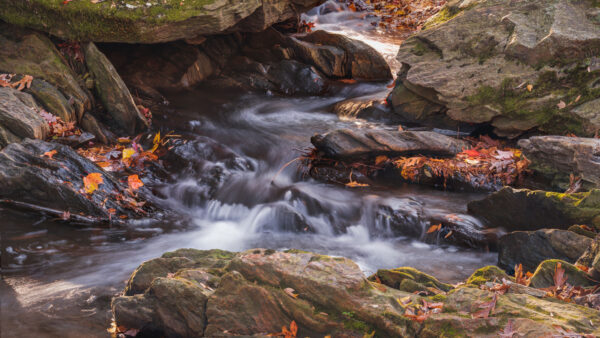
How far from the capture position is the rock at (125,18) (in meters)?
6.48

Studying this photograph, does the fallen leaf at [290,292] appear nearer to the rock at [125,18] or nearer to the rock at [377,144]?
the rock at [377,144]

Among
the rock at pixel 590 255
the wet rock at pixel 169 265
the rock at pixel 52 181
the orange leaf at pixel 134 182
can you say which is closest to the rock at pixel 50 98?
the rock at pixel 52 181

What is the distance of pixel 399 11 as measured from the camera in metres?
14.4

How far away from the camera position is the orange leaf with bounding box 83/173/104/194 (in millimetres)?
5285

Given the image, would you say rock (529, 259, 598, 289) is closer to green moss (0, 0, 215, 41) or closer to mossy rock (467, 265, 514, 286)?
mossy rock (467, 265, 514, 286)

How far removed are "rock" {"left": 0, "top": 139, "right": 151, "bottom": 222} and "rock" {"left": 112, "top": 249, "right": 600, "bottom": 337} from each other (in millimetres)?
2546

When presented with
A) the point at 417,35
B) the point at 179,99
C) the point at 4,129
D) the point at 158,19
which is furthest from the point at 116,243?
the point at 417,35

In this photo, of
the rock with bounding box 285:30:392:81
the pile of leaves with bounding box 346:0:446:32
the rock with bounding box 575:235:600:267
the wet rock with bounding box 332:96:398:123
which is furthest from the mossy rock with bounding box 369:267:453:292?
the pile of leaves with bounding box 346:0:446:32

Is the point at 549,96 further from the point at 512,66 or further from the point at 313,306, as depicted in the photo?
the point at 313,306

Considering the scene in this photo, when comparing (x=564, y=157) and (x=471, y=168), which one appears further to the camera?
(x=471, y=168)

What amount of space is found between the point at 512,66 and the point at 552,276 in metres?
4.88

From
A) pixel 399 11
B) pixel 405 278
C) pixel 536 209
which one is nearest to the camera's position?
pixel 405 278

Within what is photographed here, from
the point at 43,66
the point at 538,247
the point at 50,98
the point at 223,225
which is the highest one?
the point at 43,66

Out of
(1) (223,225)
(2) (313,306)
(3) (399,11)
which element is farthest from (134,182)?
(3) (399,11)
